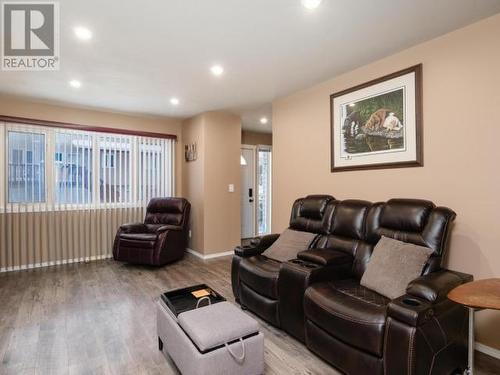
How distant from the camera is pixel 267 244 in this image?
3068 millimetres

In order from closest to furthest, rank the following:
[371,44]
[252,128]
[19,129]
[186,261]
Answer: [371,44], [19,129], [186,261], [252,128]

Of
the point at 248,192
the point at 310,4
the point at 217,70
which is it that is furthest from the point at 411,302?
the point at 248,192

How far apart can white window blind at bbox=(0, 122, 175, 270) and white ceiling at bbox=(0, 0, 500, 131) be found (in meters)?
0.81

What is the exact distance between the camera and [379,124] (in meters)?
2.77

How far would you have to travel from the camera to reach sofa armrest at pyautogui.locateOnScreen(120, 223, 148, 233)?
4.28m

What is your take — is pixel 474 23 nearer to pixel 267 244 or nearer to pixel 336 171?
pixel 336 171

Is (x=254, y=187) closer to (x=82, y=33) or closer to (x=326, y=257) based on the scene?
(x=326, y=257)

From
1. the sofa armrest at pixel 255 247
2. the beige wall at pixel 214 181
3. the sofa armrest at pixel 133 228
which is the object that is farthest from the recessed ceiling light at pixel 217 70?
the sofa armrest at pixel 133 228

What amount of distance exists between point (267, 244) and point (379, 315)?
60.9 inches

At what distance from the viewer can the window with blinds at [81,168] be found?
398cm

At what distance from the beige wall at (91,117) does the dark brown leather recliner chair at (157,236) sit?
719mm

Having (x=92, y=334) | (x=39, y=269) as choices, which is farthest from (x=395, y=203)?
(x=39, y=269)

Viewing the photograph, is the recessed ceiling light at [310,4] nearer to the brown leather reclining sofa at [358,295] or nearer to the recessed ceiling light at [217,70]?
the recessed ceiling light at [217,70]

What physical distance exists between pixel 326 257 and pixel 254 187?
395cm
